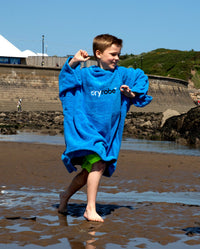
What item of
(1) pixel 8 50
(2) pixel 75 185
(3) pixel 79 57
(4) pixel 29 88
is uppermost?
(1) pixel 8 50

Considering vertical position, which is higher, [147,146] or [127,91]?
[127,91]

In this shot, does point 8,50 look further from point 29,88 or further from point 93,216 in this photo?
point 93,216

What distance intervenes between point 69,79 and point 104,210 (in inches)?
49.1

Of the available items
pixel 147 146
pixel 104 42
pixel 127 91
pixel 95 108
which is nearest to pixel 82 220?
pixel 95 108

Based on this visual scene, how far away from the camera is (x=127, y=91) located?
4.10m

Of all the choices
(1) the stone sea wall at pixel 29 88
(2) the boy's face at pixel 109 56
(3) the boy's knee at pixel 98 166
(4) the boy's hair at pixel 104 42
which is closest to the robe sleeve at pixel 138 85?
(2) the boy's face at pixel 109 56

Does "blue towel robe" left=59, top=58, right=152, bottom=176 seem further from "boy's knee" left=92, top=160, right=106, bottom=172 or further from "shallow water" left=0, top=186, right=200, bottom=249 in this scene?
"shallow water" left=0, top=186, right=200, bottom=249

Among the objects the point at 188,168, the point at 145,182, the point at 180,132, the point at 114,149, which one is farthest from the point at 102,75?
the point at 180,132

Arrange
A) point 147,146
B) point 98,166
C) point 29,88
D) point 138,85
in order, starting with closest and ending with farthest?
point 98,166 → point 138,85 → point 147,146 → point 29,88

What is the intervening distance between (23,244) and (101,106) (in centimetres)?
145

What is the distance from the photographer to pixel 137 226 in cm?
361

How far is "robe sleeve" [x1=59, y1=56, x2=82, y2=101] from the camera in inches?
162

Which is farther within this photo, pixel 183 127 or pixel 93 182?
pixel 183 127

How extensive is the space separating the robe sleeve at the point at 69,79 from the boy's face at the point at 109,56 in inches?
9.2
